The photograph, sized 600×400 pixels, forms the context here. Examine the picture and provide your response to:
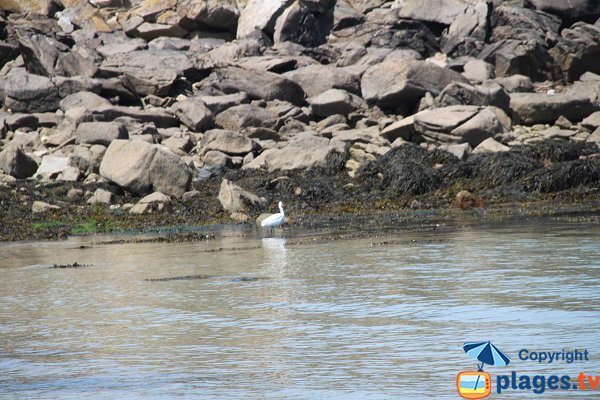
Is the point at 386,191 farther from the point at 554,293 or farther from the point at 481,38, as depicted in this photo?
the point at 481,38

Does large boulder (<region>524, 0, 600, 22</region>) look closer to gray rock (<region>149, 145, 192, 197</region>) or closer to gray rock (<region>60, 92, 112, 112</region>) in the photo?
gray rock (<region>60, 92, 112, 112</region>)

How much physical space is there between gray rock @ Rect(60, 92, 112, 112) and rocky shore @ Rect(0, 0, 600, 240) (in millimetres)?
87

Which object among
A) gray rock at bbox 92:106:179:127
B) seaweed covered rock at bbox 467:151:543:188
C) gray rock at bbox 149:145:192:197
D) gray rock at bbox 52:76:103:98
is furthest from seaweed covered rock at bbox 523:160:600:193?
gray rock at bbox 52:76:103:98

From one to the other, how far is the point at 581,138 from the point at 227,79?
12225 millimetres

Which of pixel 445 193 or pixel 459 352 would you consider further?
pixel 445 193

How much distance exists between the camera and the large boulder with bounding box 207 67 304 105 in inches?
1259

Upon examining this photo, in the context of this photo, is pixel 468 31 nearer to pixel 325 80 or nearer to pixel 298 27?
pixel 298 27

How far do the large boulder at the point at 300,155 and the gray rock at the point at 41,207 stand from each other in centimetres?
559

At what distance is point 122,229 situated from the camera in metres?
17.6

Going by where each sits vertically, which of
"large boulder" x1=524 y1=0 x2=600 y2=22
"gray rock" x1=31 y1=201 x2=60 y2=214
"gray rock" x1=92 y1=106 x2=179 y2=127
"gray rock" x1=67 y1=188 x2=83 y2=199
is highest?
"large boulder" x1=524 y1=0 x2=600 y2=22

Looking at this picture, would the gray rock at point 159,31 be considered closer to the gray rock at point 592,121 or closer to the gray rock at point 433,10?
the gray rock at point 433,10

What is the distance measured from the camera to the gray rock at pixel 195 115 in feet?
94.7

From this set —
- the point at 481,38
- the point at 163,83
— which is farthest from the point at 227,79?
the point at 481,38

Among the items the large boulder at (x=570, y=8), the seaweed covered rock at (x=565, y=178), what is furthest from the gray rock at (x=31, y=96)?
the large boulder at (x=570, y=8)
